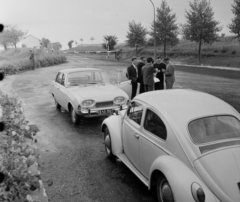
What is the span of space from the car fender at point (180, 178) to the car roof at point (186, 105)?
0.57 m

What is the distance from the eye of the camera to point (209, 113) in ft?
12.6

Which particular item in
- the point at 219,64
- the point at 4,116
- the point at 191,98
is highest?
the point at 191,98

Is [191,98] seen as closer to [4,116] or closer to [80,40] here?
[4,116]

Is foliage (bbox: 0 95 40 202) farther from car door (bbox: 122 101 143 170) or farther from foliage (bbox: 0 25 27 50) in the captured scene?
foliage (bbox: 0 25 27 50)

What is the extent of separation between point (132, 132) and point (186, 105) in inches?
43.1

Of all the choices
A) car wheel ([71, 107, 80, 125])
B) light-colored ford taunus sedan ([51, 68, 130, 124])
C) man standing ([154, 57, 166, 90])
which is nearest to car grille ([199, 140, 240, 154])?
light-colored ford taunus sedan ([51, 68, 130, 124])

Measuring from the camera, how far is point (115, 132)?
536cm

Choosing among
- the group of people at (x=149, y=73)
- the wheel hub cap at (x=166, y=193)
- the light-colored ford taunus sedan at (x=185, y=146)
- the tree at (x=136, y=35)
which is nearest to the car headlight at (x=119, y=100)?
the group of people at (x=149, y=73)

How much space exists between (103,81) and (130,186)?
5033 millimetres

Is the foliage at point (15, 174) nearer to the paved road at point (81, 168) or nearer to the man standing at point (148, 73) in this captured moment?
the paved road at point (81, 168)

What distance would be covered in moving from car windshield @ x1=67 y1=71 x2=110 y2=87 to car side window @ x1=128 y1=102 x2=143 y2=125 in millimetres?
4081

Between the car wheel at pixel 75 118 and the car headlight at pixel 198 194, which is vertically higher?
the car headlight at pixel 198 194

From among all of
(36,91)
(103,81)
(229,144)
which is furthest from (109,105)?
(36,91)

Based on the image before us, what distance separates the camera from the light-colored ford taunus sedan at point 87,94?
7.70m
